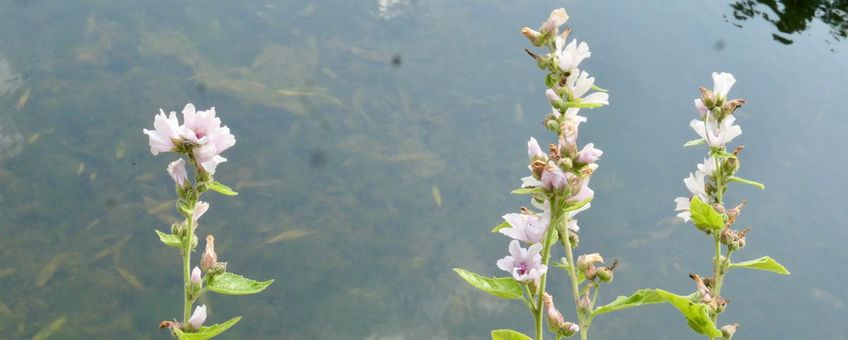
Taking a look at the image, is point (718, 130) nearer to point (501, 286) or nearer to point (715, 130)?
point (715, 130)

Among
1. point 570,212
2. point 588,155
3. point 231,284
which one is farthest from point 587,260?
point 231,284

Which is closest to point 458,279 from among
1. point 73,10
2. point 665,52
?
point 665,52

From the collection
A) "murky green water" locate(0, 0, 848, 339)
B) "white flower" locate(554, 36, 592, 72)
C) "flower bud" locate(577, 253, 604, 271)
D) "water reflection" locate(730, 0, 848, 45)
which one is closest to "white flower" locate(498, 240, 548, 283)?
"flower bud" locate(577, 253, 604, 271)

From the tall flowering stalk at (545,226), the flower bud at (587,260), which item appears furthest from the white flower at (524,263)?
the flower bud at (587,260)

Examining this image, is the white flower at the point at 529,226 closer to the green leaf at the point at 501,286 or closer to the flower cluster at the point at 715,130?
the green leaf at the point at 501,286

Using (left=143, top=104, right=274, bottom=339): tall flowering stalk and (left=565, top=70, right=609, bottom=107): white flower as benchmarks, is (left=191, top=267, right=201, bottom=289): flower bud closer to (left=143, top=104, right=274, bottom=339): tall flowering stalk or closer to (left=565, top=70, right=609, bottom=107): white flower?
(left=143, top=104, right=274, bottom=339): tall flowering stalk
